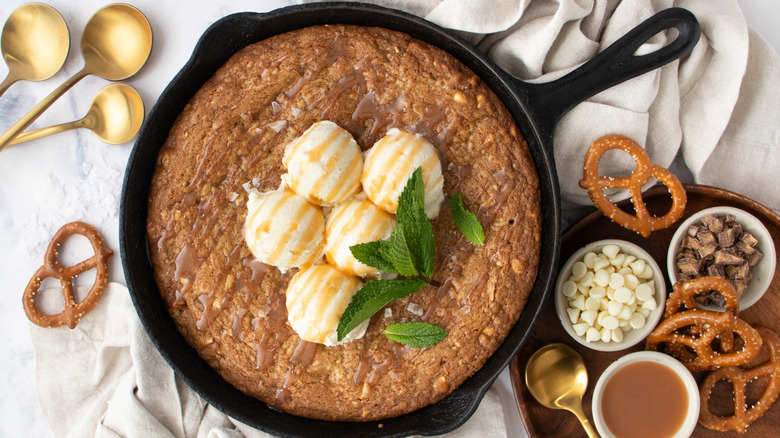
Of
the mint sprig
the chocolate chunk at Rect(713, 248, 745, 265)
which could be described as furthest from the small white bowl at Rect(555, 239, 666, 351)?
the mint sprig

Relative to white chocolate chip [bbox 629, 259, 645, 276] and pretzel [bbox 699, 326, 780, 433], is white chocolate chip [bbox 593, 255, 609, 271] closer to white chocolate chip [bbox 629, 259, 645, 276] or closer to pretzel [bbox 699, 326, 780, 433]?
white chocolate chip [bbox 629, 259, 645, 276]

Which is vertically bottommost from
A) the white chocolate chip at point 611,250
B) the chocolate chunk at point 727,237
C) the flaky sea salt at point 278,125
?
the white chocolate chip at point 611,250

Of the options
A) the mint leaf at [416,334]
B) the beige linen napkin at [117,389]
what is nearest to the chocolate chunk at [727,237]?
the beige linen napkin at [117,389]

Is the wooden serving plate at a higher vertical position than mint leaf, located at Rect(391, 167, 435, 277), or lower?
lower

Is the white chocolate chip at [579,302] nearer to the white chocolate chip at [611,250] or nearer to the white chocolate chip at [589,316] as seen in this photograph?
the white chocolate chip at [589,316]

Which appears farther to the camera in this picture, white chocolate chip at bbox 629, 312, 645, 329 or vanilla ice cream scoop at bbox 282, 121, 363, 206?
white chocolate chip at bbox 629, 312, 645, 329

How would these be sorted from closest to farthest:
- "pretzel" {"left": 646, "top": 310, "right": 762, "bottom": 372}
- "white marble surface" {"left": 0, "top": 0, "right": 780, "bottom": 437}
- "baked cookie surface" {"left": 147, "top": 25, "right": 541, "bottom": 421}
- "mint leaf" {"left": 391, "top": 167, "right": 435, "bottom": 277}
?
"mint leaf" {"left": 391, "top": 167, "right": 435, "bottom": 277} < "baked cookie surface" {"left": 147, "top": 25, "right": 541, "bottom": 421} < "pretzel" {"left": 646, "top": 310, "right": 762, "bottom": 372} < "white marble surface" {"left": 0, "top": 0, "right": 780, "bottom": 437}
